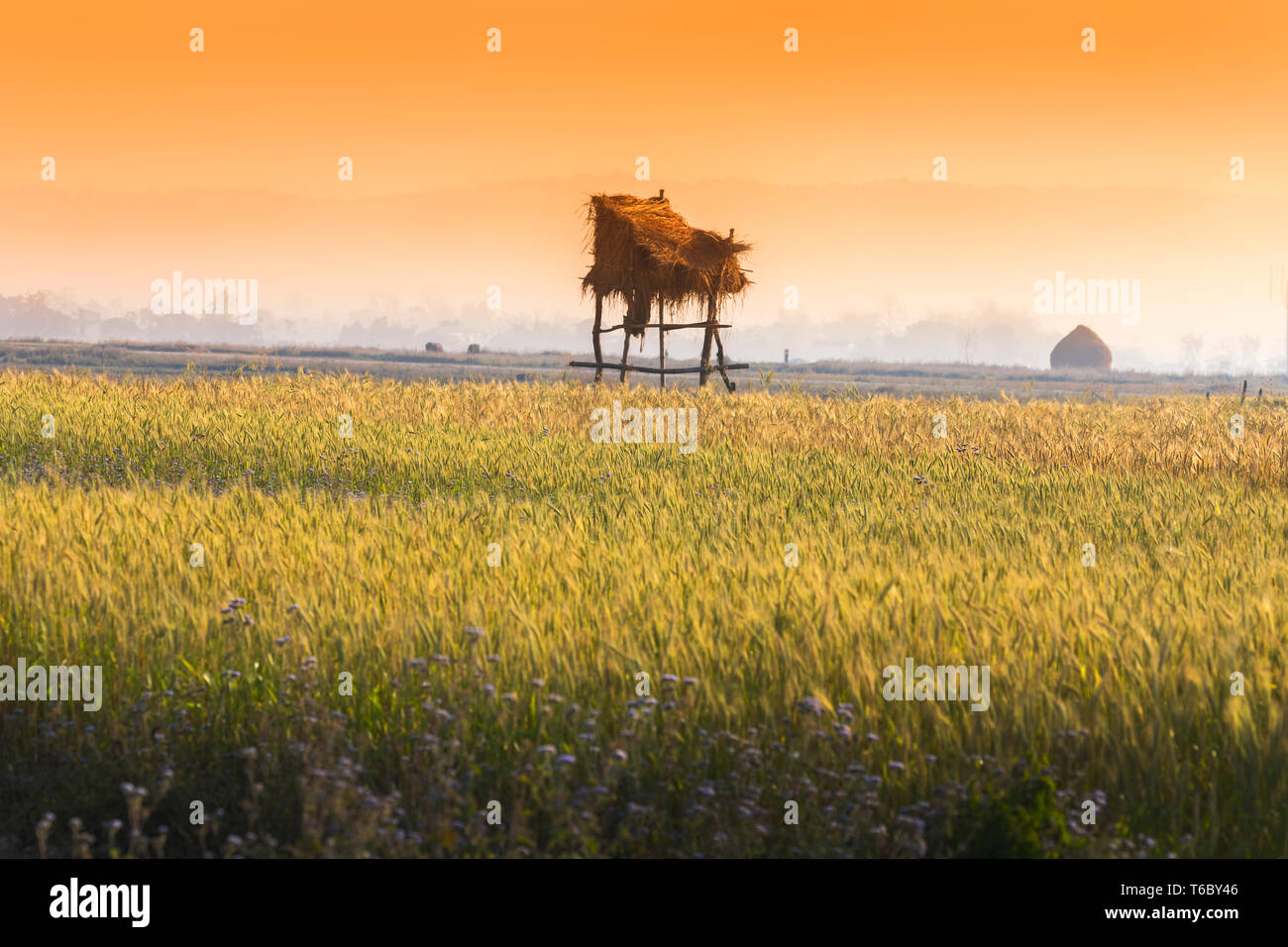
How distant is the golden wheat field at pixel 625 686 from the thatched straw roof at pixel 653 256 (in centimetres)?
1935

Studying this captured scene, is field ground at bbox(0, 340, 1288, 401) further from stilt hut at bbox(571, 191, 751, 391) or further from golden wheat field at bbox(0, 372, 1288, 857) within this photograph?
golden wheat field at bbox(0, 372, 1288, 857)

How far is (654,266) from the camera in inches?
1060

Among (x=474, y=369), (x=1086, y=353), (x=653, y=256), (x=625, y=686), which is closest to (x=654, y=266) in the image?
(x=653, y=256)

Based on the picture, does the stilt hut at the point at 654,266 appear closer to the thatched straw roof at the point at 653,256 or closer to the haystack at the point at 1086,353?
the thatched straw roof at the point at 653,256

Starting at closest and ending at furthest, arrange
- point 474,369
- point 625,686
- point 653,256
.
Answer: point 625,686
point 653,256
point 474,369

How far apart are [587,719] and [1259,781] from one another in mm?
2513

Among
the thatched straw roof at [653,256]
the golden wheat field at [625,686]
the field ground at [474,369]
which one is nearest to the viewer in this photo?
the golden wheat field at [625,686]

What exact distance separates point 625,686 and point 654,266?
23.2 metres

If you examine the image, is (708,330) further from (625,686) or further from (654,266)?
(625,686)

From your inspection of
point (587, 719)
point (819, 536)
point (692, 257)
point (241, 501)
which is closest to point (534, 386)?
point (692, 257)

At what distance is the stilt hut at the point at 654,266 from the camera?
26953 millimetres

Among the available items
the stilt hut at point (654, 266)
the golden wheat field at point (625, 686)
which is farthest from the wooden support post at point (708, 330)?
the golden wheat field at point (625, 686)

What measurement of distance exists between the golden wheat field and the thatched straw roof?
19353 mm

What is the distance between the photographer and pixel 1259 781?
4078 millimetres
